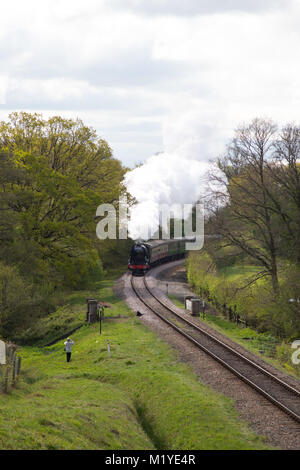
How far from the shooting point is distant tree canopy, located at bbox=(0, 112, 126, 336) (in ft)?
111

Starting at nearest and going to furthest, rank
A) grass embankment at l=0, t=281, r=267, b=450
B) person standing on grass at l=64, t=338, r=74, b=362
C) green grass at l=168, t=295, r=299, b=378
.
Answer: grass embankment at l=0, t=281, r=267, b=450 < green grass at l=168, t=295, r=299, b=378 < person standing on grass at l=64, t=338, r=74, b=362

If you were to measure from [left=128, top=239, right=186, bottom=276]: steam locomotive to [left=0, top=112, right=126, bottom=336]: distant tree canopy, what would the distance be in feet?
25.6

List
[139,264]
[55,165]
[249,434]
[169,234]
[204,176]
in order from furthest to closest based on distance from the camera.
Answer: [169,234], [139,264], [55,165], [204,176], [249,434]

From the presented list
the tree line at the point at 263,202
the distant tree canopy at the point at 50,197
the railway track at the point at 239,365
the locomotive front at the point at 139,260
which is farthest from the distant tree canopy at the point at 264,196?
the locomotive front at the point at 139,260

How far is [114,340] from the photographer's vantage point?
2655 cm

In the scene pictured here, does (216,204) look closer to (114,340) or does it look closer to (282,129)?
(282,129)

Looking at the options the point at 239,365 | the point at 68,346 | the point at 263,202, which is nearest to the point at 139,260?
the point at 263,202

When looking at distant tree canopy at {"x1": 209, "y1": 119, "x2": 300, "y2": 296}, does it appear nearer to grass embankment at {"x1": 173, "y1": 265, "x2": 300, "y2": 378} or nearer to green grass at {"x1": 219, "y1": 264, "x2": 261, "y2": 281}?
grass embankment at {"x1": 173, "y1": 265, "x2": 300, "y2": 378}

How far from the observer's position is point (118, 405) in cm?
1662

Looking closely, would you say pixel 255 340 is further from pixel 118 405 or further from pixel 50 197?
pixel 50 197

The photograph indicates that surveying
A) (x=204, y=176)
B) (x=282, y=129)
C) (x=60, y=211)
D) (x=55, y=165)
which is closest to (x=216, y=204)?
(x=204, y=176)

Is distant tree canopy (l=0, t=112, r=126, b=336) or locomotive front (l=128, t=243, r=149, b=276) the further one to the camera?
locomotive front (l=128, t=243, r=149, b=276)

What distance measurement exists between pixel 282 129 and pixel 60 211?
18893 mm

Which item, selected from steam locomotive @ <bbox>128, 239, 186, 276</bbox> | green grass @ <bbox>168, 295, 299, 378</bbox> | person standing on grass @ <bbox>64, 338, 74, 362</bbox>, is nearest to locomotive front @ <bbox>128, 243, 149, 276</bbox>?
steam locomotive @ <bbox>128, 239, 186, 276</bbox>
